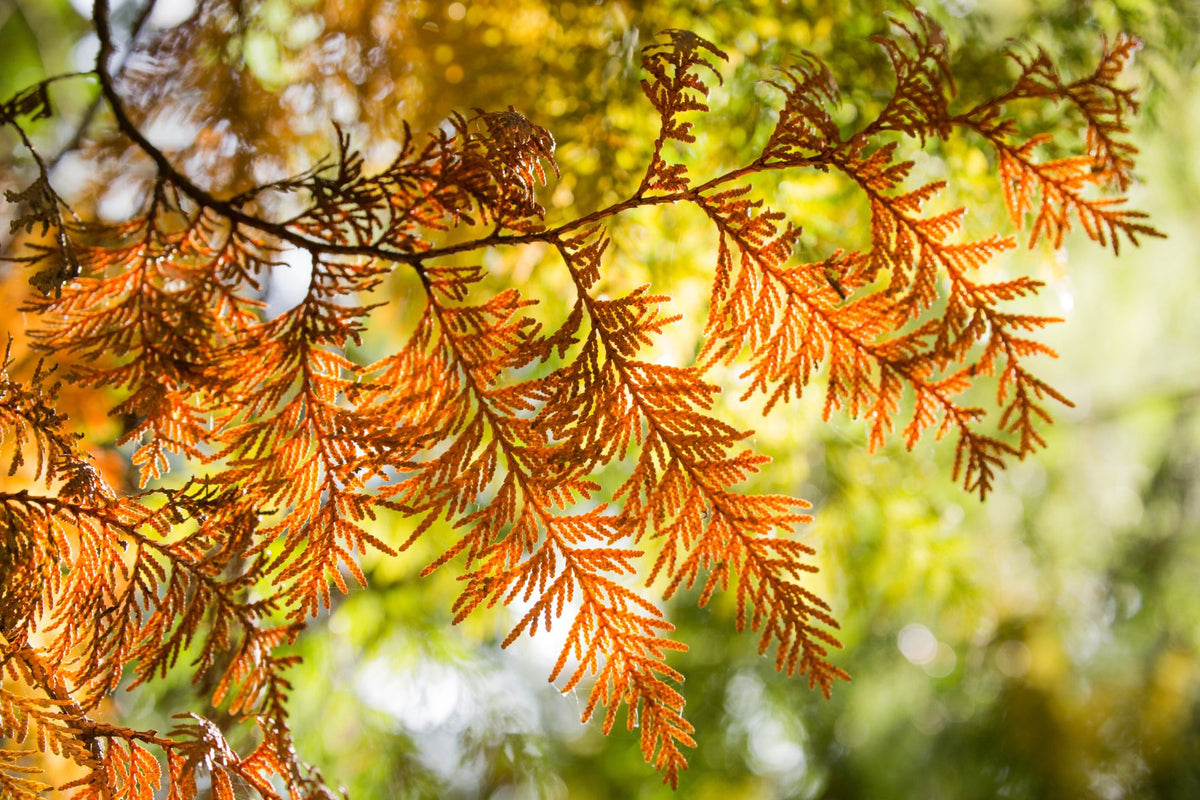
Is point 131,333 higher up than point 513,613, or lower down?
higher up

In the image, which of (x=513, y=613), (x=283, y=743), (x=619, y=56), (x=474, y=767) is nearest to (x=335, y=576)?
(x=283, y=743)

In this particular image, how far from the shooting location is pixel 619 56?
133 centimetres

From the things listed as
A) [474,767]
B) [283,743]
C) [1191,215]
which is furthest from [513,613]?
[1191,215]

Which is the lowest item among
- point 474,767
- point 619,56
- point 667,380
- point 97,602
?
point 474,767

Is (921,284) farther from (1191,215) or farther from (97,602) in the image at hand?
(1191,215)

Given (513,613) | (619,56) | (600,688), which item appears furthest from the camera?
(513,613)

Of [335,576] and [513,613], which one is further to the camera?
[513,613]

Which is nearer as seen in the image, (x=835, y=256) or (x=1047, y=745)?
(x=835, y=256)

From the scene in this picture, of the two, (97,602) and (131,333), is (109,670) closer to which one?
(97,602)

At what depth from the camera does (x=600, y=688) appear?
783 millimetres

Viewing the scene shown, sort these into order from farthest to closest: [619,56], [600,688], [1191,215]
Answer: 1. [1191,215]
2. [619,56]
3. [600,688]

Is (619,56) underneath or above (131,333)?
above

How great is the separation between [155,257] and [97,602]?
13.8 inches

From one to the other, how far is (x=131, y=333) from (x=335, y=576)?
1.07ft
